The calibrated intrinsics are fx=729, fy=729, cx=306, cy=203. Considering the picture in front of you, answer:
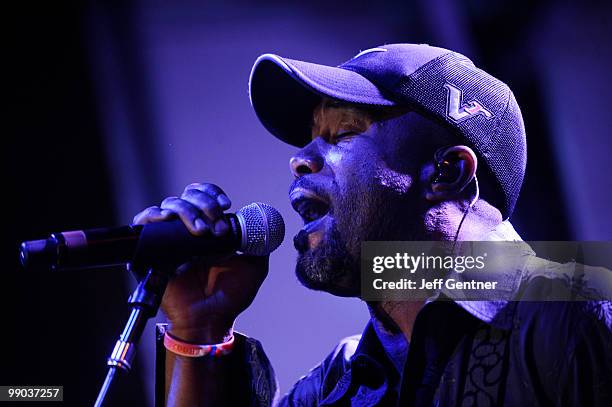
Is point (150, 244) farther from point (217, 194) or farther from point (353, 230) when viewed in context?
point (353, 230)

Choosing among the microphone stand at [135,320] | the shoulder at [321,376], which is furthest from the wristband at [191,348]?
the microphone stand at [135,320]

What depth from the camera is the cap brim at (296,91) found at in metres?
1.47

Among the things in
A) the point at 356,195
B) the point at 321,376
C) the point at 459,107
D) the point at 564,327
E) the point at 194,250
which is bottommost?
the point at 321,376

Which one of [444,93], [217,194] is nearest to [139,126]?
[217,194]

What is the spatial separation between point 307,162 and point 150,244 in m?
0.38

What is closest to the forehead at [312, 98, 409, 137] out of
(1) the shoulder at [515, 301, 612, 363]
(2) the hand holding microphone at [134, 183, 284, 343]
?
(2) the hand holding microphone at [134, 183, 284, 343]

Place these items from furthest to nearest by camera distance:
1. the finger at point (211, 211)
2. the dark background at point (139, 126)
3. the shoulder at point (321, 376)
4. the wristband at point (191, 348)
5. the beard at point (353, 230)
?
the dark background at point (139, 126) → the shoulder at point (321, 376) → the wristband at point (191, 348) → the beard at point (353, 230) → the finger at point (211, 211)

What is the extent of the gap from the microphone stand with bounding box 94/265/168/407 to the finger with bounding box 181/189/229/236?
0.13 metres

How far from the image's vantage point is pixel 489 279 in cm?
137

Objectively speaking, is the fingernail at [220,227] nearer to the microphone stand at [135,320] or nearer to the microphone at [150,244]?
the microphone at [150,244]

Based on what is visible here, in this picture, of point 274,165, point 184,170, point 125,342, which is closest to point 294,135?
point 274,165

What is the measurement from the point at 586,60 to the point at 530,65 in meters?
0.13

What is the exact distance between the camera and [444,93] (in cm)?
146

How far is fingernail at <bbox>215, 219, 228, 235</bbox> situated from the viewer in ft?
4.38
